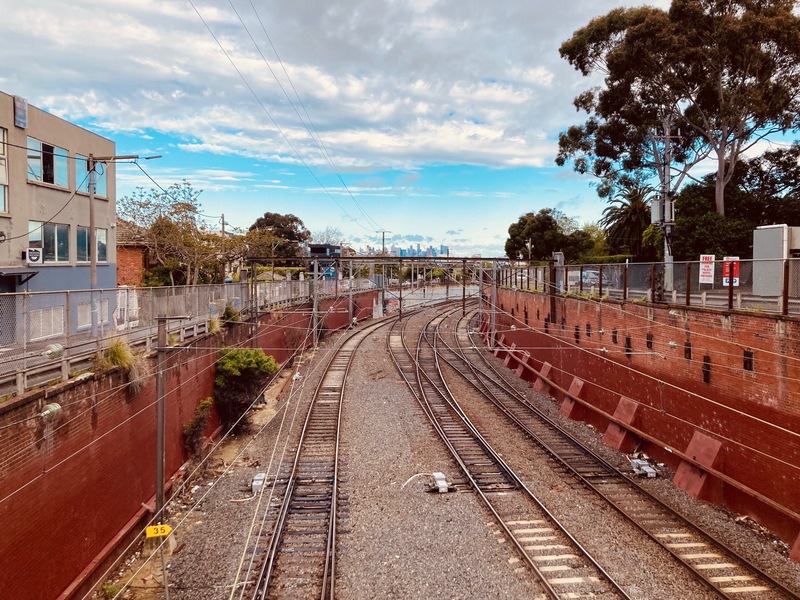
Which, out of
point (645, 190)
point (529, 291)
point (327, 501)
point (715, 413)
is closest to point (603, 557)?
point (715, 413)

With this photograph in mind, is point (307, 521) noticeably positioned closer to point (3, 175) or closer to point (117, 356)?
point (117, 356)

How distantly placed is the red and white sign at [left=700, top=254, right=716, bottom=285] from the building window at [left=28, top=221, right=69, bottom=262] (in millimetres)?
21792

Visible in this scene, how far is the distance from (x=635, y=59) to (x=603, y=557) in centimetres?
2251

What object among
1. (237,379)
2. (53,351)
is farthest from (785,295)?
(237,379)

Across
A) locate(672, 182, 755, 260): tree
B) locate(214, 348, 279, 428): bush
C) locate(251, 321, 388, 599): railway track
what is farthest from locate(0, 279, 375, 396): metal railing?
locate(672, 182, 755, 260): tree

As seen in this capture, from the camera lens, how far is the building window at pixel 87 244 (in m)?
22.7

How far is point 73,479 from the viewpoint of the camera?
9430 mm

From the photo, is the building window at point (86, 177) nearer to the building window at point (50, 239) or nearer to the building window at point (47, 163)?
the building window at point (47, 163)

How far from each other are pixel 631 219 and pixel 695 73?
2120 centimetres

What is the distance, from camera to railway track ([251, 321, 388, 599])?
9.52m

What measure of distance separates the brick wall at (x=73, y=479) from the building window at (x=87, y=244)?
38.9 ft

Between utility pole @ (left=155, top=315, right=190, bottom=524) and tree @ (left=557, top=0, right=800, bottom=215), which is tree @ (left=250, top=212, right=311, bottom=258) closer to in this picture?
tree @ (left=557, top=0, right=800, bottom=215)

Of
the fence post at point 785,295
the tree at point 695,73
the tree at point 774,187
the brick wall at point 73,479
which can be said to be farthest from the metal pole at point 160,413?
the tree at point 774,187

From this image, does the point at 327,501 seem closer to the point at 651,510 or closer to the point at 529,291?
the point at 651,510
